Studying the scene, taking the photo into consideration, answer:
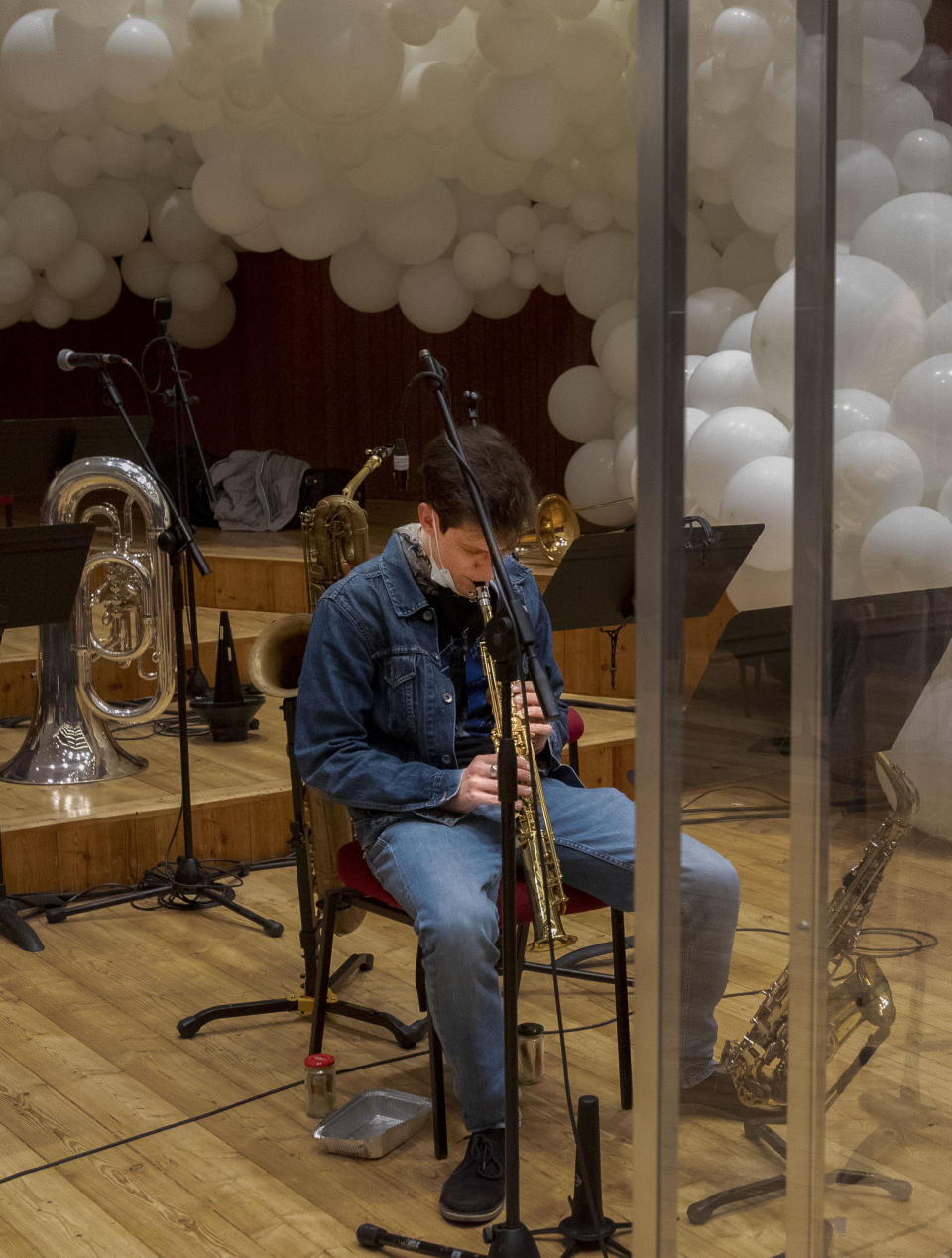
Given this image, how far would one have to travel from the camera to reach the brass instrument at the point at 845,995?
1.22 meters

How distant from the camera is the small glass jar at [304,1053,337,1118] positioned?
2.54 metres

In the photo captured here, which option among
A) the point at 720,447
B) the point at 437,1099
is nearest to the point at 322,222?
A: the point at 437,1099

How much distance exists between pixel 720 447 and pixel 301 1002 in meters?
1.97

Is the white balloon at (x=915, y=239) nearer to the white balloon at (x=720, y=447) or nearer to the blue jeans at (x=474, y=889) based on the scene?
the white balloon at (x=720, y=447)

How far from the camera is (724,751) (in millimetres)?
1236

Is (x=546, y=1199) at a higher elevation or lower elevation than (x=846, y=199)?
lower

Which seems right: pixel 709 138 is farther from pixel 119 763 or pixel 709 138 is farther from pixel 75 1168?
pixel 119 763

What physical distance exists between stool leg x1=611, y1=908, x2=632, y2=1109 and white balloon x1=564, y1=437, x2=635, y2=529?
305 centimetres

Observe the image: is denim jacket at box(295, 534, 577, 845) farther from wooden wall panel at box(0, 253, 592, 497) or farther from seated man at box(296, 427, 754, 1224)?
wooden wall panel at box(0, 253, 592, 497)

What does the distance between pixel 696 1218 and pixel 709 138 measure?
3.02 ft

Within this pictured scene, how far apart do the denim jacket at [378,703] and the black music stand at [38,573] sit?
0.98 meters

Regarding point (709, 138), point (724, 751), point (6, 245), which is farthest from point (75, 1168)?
point (6, 245)

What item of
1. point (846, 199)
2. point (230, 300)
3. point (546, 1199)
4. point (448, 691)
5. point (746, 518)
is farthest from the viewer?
point (230, 300)

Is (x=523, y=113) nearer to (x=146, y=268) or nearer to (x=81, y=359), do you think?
(x=81, y=359)
